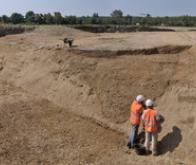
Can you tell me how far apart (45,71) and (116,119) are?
4.62 m

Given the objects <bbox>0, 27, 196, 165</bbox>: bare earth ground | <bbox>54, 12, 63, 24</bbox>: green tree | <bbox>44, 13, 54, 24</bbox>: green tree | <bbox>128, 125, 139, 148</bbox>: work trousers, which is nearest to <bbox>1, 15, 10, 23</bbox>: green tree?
<bbox>44, 13, 54, 24</bbox>: green tree

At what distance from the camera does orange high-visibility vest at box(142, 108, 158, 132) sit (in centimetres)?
1078

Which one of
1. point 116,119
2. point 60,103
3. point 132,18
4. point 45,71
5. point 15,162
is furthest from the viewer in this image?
point 132,18

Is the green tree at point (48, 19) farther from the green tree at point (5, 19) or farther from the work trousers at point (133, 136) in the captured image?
the work trousers at point (133, 136)

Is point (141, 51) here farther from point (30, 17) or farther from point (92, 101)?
point (30, 17)

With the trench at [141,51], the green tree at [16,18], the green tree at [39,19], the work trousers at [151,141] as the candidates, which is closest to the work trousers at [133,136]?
the work trousers at [151,141]

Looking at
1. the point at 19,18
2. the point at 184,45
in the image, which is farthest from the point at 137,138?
the point at 19,18

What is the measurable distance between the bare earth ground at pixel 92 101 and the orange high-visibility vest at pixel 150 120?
26.0 inches

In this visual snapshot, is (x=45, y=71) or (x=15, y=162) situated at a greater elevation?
(x=45, y=71)

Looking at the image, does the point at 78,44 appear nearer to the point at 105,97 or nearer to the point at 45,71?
the point at 45,71

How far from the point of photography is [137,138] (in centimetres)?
1155

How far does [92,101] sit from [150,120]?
10.6 ft

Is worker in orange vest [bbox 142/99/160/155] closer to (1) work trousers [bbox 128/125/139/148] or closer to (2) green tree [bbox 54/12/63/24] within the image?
(1) work trousers [bbox 128/125/139/148]

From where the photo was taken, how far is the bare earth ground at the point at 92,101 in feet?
35.7
